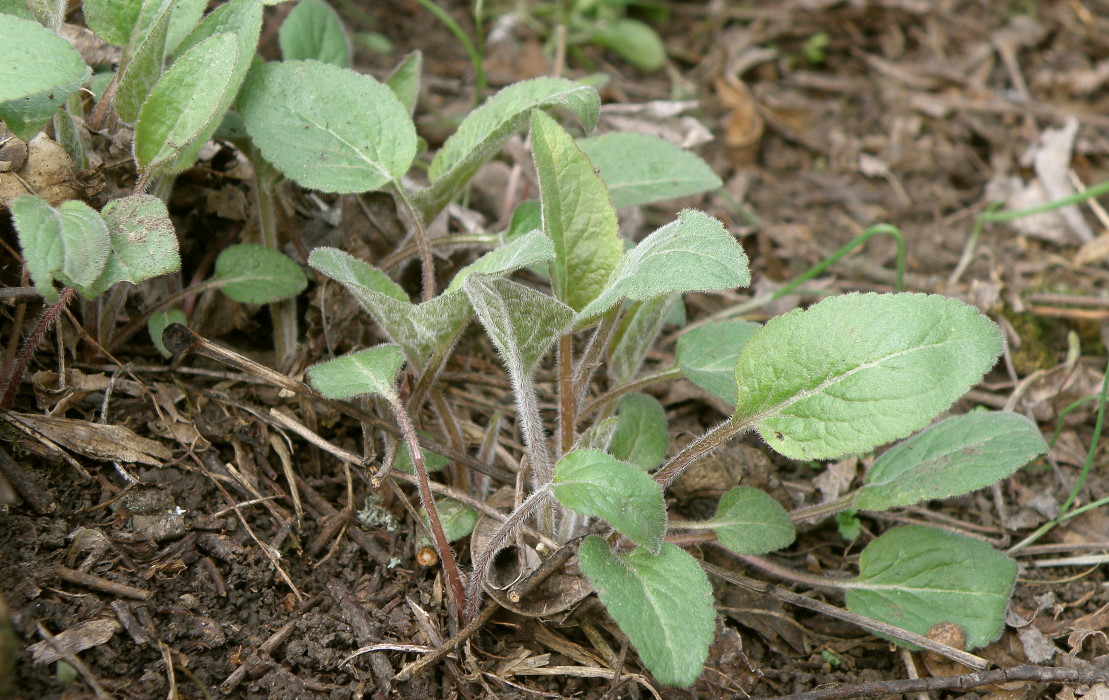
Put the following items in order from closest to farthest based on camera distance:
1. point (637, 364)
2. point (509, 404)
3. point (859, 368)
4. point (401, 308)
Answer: point (859, 368) < point (401, 308) < point (637, 364) < point (509, 404)

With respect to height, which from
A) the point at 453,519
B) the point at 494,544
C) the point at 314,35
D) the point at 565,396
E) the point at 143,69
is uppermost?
the point at 143,69

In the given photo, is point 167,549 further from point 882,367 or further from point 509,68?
point 509,68

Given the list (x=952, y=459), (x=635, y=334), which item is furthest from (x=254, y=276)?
(x=952, y=459)

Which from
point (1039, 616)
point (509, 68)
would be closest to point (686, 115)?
point (509, 68)

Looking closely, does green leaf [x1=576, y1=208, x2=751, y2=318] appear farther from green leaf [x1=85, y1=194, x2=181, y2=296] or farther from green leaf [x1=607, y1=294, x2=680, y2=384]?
green leaf [x1=85, y1=194, x2=181, y2=296]

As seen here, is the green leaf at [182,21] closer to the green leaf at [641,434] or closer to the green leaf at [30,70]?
the green leaf at [30,70]

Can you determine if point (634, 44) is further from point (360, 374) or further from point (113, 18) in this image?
point (360, 374)
